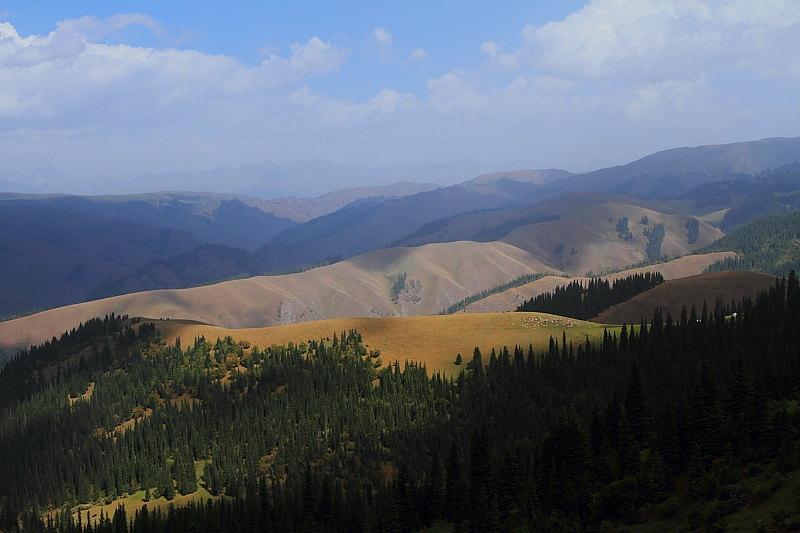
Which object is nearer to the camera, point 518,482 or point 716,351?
point 518,482

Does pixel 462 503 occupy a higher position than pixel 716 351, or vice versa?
pixel 716 351

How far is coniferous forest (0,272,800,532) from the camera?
82.0m

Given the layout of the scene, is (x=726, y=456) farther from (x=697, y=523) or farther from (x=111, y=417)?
(x=111, y=417)

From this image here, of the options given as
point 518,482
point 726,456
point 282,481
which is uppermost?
point 726,456

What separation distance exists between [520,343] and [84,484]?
401 feet

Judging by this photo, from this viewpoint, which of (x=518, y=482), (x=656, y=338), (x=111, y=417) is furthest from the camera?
(x=111, y=417)

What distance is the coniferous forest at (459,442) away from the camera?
82.0 metres

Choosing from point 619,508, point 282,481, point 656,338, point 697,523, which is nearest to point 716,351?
point 656,338

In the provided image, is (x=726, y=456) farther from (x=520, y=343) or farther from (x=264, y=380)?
(x=264, y=380)

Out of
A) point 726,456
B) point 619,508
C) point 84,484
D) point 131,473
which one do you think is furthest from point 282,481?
point 726,456

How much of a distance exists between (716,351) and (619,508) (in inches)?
3026

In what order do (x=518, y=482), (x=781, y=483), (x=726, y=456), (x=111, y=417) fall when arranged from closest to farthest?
1. (x=781, y=483)
2. (x=726, y=456)
3. (x=518, y=482)
4. (x=111, y=417)

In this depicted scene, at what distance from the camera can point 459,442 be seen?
145000 millimetres

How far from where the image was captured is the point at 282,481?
500 feet
